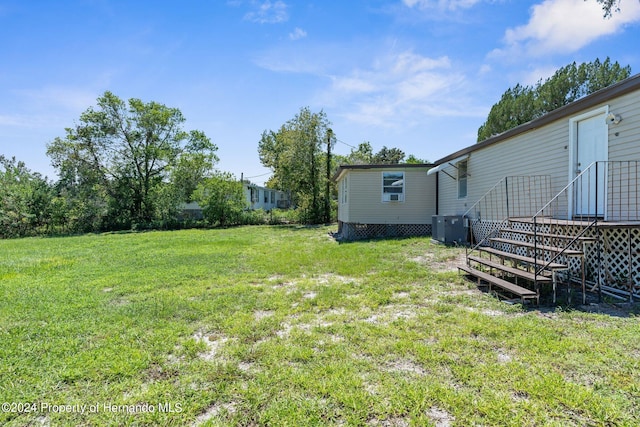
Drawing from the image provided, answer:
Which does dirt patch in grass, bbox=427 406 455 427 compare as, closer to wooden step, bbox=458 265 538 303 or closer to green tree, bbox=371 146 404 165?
wooden step, bbox=458 265 538 303

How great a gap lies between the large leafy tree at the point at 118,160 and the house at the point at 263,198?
18.8ft

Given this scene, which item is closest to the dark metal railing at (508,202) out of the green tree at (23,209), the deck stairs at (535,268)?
the deck stairs at (535,268)

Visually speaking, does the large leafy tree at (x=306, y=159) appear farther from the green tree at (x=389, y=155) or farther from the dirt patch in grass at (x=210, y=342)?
the green tree at (x=389, y=155)

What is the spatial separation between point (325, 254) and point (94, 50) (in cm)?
932

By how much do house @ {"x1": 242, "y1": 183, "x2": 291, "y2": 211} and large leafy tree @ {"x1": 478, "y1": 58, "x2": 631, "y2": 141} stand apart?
59.9ft

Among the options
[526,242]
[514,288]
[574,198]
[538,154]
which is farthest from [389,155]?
[514,288]

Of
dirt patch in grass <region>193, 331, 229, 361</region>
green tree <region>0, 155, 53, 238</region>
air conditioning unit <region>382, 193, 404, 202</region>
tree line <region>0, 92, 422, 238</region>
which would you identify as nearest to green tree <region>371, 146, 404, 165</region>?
tree line <region>0, 92, 422, 238</region>

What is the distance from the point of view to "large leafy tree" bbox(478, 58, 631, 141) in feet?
50.8

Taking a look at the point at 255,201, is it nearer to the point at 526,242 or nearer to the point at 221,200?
Result: the point at 221,200

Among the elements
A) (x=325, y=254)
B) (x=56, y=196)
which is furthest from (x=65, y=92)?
(x=325, y=254)

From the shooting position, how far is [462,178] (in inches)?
404

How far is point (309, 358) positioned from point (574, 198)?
5.87m

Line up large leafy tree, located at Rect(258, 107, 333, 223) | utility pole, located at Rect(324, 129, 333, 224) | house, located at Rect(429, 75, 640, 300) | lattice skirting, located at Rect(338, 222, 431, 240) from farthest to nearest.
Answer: utility pole, located at Rect(324, 129, 333, 224), large leafy tree, located at Rect(258, 107, 333, 223), lattice skirting, located at Rect(338, 222, 431, 240), house, located at Rect(429, 75, 640, 300)

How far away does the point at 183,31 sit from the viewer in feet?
28.7
